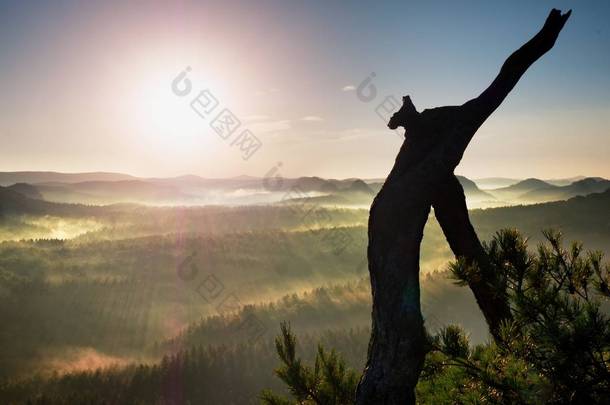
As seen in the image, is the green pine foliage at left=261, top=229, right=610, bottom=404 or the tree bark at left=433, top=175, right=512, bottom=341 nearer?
the green pine foliage at left=261, top=229, right=610, bottom=404

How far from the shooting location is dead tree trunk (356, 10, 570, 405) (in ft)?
17.0

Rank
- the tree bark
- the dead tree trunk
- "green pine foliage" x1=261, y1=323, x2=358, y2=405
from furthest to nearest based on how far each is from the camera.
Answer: "green pine foliage" x1=261, y1=323, x2=358, y2=405, the tree bark, the dead tree trunk

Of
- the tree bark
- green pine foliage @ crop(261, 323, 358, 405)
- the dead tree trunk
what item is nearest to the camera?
the dead tree trunk

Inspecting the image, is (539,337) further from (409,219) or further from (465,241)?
(409,219)

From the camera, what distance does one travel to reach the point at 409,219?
5445mm

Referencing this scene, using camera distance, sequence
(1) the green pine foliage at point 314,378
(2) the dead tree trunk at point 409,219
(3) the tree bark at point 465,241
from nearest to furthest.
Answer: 1. (2) the dead tree trunk at point 409,219
2. (3) the tree bark at point 465,241
3. (1) the green pine foliage at point 314,378

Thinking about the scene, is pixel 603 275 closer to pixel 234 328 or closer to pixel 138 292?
pixel 234 328

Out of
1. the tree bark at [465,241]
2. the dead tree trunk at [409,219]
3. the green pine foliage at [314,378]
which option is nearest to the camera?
the dead tree trunk at [409,219]

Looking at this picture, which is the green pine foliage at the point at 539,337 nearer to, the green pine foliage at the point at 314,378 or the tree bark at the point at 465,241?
the tree bark at the point at 465,241

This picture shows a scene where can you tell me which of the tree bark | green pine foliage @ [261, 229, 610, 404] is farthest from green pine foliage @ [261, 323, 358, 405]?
the tree bark

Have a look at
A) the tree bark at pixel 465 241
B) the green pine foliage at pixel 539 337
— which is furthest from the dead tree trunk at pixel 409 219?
the green pine foliage at pixel 539 337

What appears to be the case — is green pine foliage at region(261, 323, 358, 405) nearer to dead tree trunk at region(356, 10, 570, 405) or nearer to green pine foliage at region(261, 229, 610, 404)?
green pine foliage at region(261, 229, 610, 404)

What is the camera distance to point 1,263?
192 meters

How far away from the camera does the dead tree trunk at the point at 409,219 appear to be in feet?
17.0
